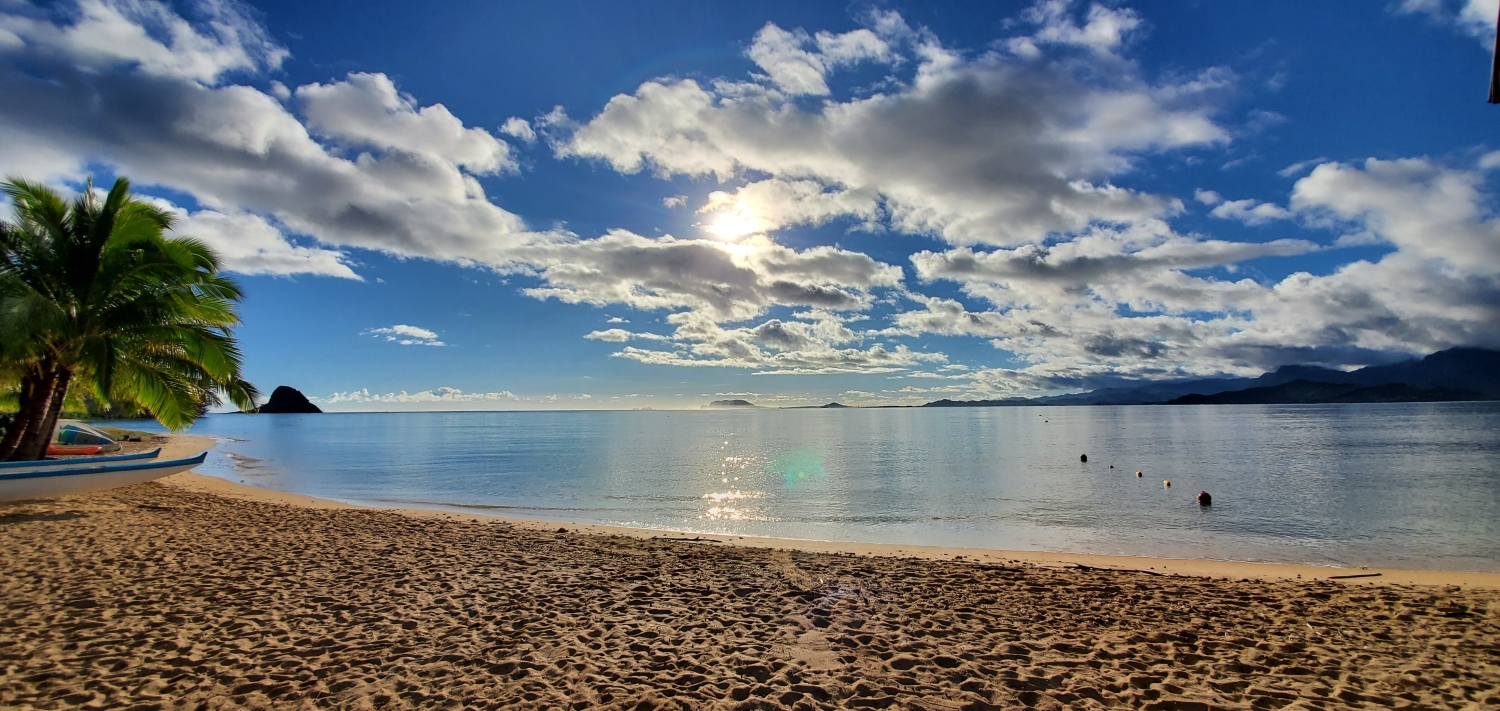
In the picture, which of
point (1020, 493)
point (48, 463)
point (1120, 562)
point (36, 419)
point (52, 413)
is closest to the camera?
point (1120, 562)

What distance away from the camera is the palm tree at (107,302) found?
14641mm

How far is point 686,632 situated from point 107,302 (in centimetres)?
1795

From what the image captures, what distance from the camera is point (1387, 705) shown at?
16.6ft

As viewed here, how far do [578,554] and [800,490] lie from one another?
1702cm

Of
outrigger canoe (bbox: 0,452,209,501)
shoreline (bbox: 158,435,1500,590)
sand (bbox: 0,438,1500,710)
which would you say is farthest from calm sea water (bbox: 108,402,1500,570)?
outrigger canoe (bbox: 0,452,209,501)

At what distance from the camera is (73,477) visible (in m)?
14.7

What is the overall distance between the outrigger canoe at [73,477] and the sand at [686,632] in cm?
439

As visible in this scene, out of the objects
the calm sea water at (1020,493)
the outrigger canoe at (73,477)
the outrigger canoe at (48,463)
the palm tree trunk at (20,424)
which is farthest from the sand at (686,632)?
the palm tree trunk at (20,424)

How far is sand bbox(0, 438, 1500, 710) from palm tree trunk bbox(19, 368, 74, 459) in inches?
280

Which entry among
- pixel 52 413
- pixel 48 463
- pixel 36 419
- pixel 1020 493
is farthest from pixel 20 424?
pixel 1020 493

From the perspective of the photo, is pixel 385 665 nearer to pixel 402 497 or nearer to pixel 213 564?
pixel 213 564

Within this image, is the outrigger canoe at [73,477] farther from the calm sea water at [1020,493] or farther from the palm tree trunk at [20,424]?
the calm sea water at [1020,493]

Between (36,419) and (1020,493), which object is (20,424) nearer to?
(36,419)

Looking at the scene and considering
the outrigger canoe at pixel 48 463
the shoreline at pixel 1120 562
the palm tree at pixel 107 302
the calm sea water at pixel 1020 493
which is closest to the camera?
the shoreline at pixel 1120 562
